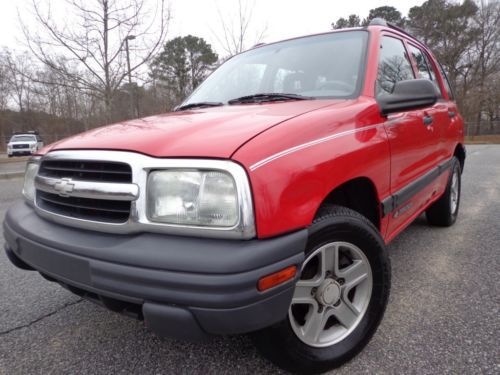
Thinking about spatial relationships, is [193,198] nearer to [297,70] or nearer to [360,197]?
[360,197]

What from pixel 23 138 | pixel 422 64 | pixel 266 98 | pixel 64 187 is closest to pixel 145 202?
pixel 64 187

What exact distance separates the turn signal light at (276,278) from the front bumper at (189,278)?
18mm

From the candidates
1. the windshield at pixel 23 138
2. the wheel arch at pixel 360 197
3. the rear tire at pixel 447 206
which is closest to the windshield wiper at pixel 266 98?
the wheel arch at pixel 360 197

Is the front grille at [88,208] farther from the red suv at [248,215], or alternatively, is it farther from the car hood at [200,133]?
the car hood at [200,133]

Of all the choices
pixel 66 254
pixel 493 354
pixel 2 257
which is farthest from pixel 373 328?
pixel 2 257

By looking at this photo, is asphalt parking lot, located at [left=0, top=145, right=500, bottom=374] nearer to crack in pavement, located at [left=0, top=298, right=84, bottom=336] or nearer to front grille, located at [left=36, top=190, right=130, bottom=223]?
crack in pavement, located at [left=0, top=298, right=84, bottom=336]

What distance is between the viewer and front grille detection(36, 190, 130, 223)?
136cm

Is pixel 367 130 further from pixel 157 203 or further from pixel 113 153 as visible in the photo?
pixel 113 153

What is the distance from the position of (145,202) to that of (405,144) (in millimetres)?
1632

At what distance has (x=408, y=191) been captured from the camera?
7.32 feet

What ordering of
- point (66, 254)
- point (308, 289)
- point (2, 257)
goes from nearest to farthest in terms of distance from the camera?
point (66, 254) → point (308, 289) → point (2, 257)

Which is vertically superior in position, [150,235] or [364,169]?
[364,169]

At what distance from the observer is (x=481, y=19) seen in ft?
95.8

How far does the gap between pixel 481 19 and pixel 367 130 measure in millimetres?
36254
